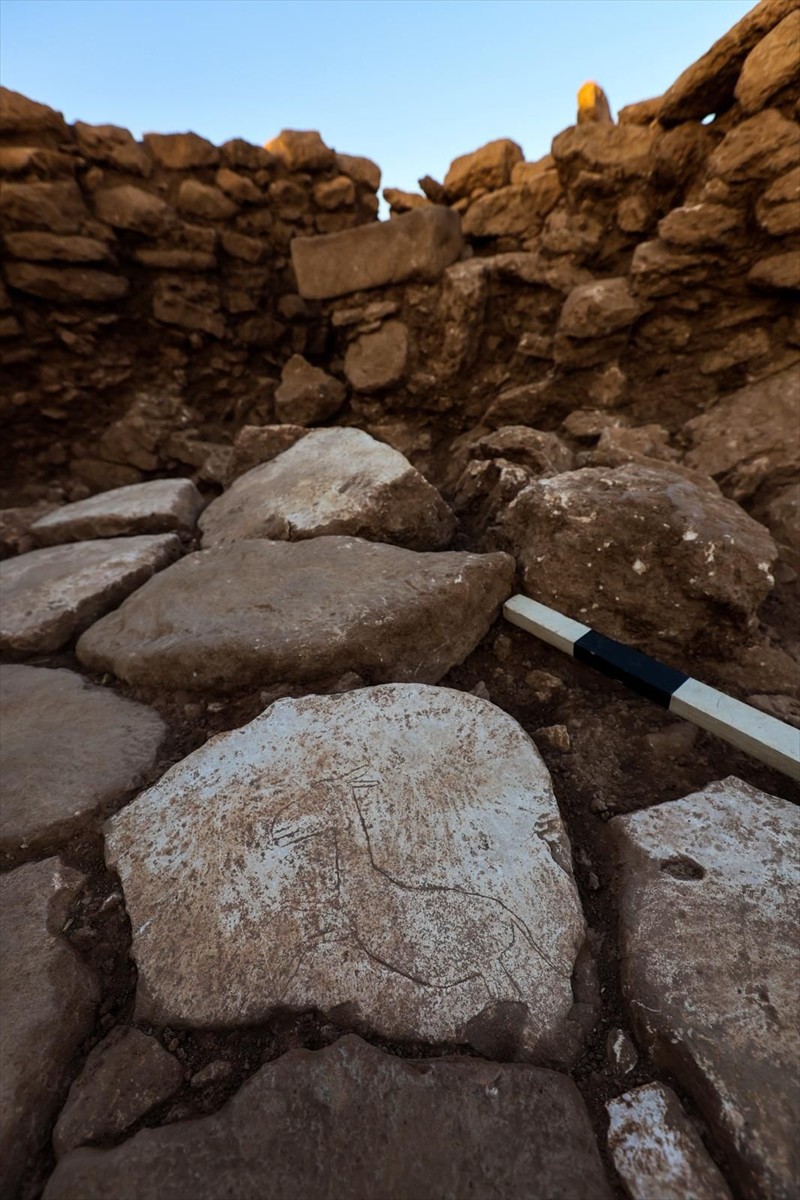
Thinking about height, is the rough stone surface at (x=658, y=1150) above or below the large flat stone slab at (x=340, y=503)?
below

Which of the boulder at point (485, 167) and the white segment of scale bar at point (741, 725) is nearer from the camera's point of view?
the white segment of scale bar at point (741, 725)

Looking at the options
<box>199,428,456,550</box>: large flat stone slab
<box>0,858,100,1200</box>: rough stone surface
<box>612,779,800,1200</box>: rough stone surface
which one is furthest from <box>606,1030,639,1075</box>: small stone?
<box>199,428,456,550</box>: large flat stone slab

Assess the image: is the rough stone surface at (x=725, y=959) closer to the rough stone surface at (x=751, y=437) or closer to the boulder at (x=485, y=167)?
the rough stone surface at (x=751, y=437)

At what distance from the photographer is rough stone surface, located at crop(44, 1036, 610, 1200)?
45cm

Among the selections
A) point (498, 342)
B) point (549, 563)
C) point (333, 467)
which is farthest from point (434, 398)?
point (549, 563)

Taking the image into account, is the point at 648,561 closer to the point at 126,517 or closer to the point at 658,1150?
the point at 658,1150

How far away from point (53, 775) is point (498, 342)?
2.59 m

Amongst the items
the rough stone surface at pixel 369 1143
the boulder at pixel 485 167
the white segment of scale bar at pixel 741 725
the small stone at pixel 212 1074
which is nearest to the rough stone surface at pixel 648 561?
the white segment of scale bar at pixel 741 725

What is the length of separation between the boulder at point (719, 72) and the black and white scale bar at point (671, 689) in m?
2.16

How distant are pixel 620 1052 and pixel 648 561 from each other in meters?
0.79

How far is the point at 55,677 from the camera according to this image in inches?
43.1

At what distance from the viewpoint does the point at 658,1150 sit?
0.47 metres

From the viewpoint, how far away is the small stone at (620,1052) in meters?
0.52

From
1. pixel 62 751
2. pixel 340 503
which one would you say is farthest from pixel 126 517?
pixel 62 751
